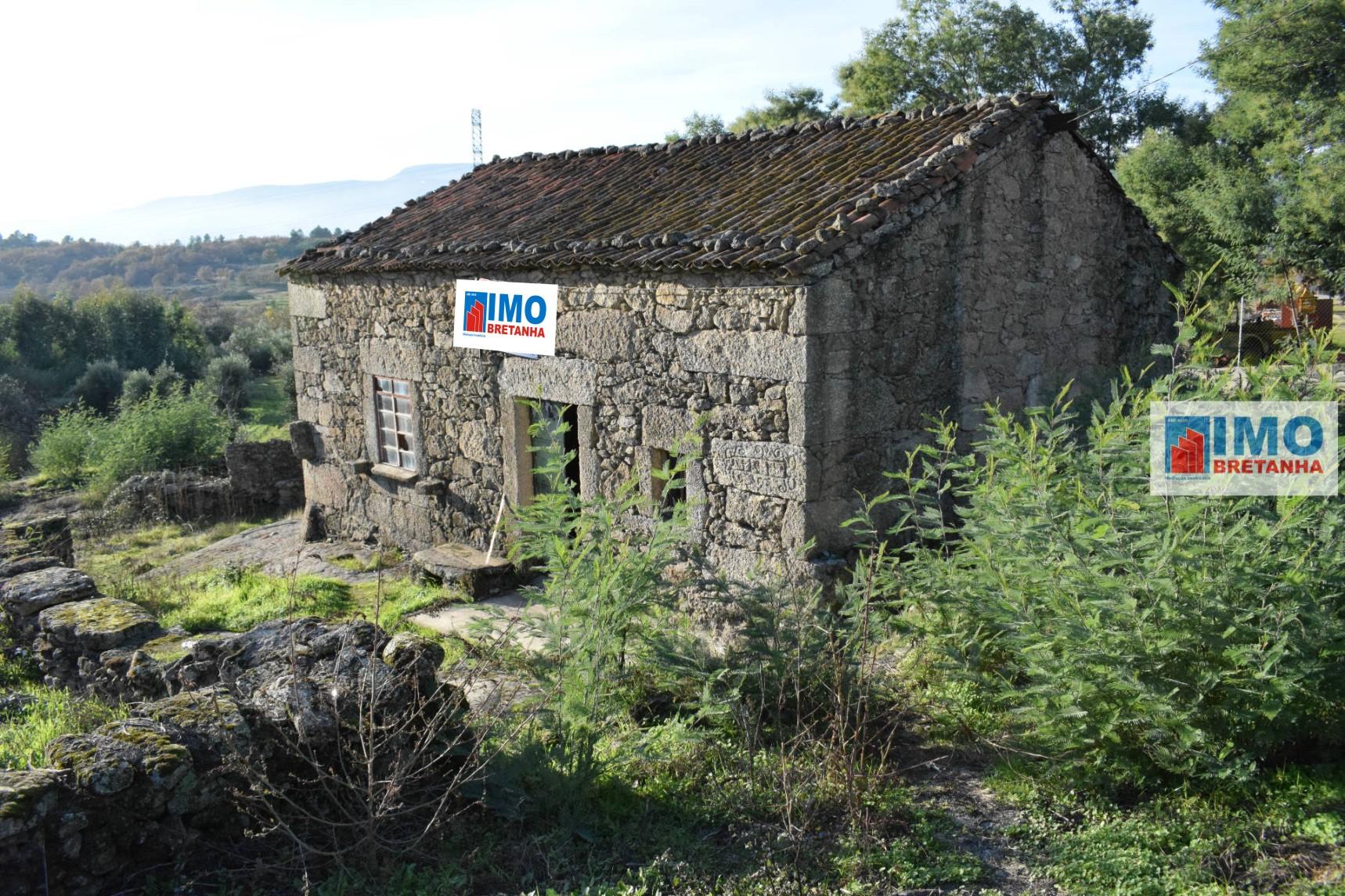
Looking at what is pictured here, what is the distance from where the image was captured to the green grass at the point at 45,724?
4270mm

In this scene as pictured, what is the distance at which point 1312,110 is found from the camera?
19.7m

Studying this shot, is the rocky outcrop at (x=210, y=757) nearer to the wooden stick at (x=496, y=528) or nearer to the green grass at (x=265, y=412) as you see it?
the wooden stick at (x=496, y=528)

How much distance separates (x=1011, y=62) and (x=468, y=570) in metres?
23.8

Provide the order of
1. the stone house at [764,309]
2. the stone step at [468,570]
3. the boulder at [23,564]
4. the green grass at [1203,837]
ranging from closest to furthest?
the green grass at [1203,837], the stone house at [764,309], the boulder at [23,564], the stone step at [468,570]

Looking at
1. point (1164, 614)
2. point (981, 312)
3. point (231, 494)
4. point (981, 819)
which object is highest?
point (981, 312)

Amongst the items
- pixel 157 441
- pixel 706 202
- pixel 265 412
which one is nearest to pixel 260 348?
pixel 265 412

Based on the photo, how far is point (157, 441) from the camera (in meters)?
16.2

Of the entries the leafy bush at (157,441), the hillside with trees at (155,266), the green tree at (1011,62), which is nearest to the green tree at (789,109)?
the green tree at (1011,62)

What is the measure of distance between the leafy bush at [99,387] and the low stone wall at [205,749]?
22.5m

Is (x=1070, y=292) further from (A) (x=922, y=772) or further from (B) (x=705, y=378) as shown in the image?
(A) (x=922, y=772)

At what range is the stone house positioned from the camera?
22.1 feet

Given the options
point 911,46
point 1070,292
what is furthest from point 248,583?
point 911,46

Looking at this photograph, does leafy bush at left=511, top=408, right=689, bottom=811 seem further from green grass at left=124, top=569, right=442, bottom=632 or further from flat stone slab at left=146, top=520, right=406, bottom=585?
flat stone slab at left=146, top=520, right=406, bottom=585

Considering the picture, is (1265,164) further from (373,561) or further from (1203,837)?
(1203,837)
